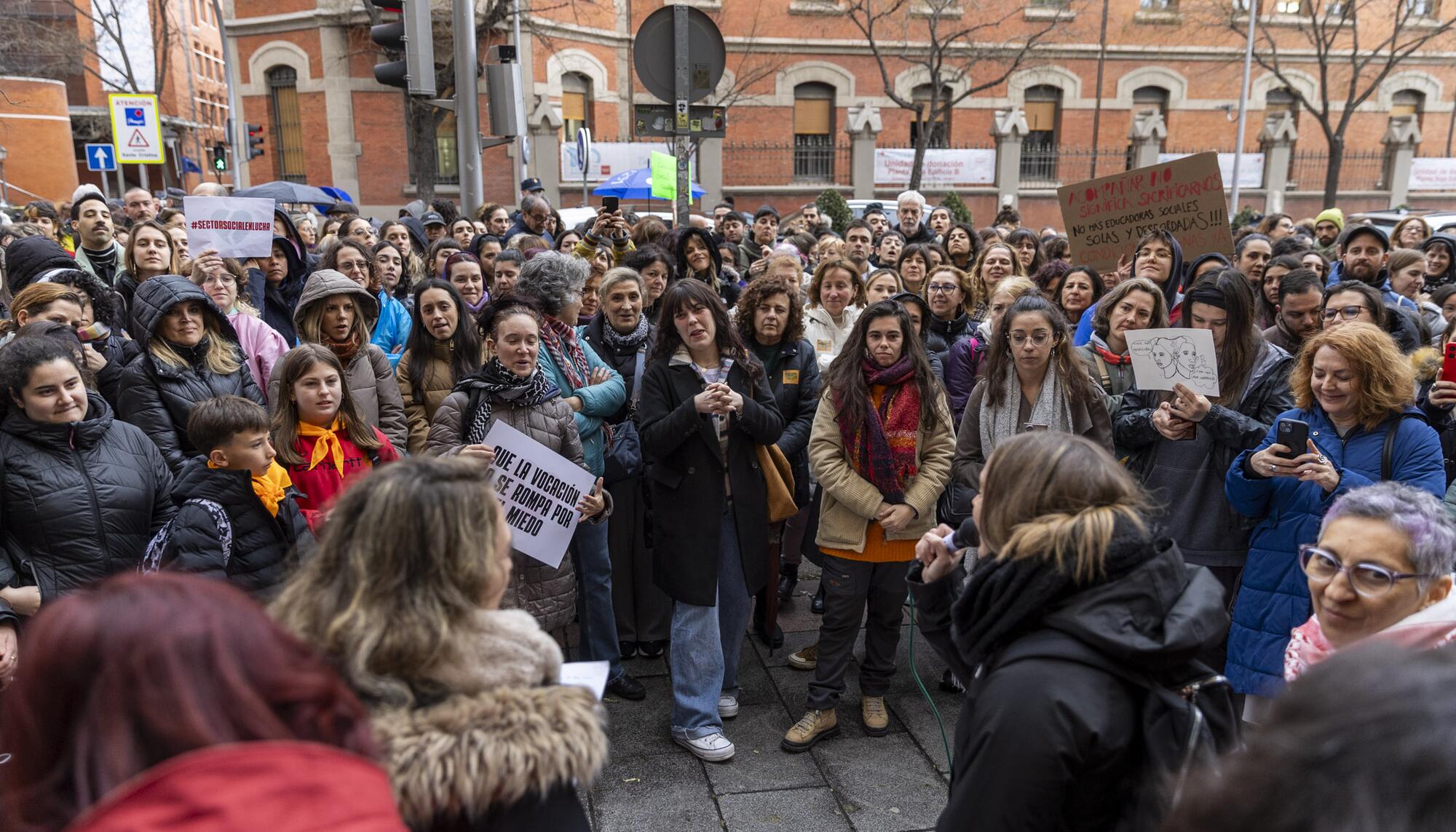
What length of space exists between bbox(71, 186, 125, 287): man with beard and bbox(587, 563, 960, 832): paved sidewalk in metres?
5.20

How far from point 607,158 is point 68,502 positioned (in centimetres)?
2313

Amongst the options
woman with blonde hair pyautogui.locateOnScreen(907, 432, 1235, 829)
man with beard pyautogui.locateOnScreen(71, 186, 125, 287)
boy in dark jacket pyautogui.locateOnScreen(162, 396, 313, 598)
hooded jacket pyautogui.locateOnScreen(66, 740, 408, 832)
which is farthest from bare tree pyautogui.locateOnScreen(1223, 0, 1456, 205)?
hooded jacket pyautogui.locateOnScreen(66, 740, 408, 832)

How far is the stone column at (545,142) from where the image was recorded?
24891mm

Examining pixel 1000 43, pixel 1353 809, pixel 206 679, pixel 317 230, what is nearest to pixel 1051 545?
pixel 1353 809

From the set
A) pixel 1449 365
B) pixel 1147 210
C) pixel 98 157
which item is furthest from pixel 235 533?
pixel 98 157

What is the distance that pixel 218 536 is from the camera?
298cm

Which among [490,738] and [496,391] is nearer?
[490,738]

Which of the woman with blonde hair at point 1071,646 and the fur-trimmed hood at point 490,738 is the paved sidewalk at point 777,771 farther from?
the fur-trimmed hood at point 490,738

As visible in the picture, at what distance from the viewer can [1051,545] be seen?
193 cm

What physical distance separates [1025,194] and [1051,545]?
28452mm

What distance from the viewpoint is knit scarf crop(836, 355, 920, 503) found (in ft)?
13.3

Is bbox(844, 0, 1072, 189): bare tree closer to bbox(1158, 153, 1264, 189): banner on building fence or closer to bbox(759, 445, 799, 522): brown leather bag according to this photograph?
bbox(1158, 153, 1264, 189): banner on building fence

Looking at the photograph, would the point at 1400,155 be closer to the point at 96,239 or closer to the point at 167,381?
the point at 96,239

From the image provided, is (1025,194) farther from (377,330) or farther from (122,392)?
(122,392)
